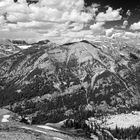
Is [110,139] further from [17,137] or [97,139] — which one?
[17,137]

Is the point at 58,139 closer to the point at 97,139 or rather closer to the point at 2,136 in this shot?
the point at 2,136

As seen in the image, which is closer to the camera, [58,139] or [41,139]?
[41,139]

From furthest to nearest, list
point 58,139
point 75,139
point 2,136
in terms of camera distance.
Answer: point 75,139
point 58,139
point 2,136

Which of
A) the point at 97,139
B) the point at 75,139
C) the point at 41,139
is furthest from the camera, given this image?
the point at 97,139

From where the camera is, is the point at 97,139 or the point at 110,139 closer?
the point at 97,139

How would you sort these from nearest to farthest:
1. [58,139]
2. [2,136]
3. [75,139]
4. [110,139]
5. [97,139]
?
[2,136]
[58,139]
[75,139]
[97,139]
[110,139]

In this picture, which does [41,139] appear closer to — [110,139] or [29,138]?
[29,138]

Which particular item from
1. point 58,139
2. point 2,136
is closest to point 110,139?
point 58,139

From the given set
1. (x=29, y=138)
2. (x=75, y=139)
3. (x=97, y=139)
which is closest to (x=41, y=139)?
(x=29, y=138)

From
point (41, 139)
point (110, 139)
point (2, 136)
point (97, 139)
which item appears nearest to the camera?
point (2, 136)
